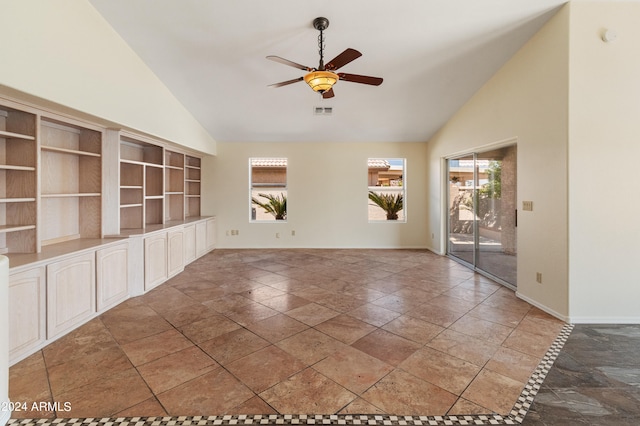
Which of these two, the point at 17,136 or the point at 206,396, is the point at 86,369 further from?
the point at 17,136

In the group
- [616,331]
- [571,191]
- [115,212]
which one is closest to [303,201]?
[115,212]

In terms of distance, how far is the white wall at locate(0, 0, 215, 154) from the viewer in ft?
7.72

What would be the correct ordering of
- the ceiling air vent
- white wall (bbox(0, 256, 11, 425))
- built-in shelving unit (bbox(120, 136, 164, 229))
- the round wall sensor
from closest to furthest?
white wall (bbox(0, 256, 11, 425)), the round wall sensor, built-in shelving unit (bbox(120, 136, 164, 229)), the ceiling air vent

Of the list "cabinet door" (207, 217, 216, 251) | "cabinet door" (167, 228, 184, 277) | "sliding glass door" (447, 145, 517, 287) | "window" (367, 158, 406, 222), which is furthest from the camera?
"window" (367, 158, 406, 222)

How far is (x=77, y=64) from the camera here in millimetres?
2945

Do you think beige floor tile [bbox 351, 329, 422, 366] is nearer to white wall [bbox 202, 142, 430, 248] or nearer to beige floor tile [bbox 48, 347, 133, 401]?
beige floor tile [bbox 48, 347, 133, 401]

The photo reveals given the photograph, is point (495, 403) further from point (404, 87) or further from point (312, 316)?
point (404, 87)

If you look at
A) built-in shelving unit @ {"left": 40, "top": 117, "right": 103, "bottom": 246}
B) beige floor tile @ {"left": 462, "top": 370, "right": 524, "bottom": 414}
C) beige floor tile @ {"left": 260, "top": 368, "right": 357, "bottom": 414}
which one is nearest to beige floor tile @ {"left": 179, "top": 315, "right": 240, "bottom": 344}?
beige floor tile @ {"left": 260, "top": 368, "right": 357, "bottom": 414}

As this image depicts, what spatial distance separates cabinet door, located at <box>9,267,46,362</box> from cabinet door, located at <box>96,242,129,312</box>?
69cm

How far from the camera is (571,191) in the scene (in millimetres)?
3098

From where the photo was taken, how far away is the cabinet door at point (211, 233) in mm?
6691

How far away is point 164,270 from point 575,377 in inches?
197

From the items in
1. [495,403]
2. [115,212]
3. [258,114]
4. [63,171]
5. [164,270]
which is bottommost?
[495,403]

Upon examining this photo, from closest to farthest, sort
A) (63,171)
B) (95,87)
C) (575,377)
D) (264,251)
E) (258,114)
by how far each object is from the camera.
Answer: (575,377)
(95,87)
(63,171)
(258,114)
(264,251)
